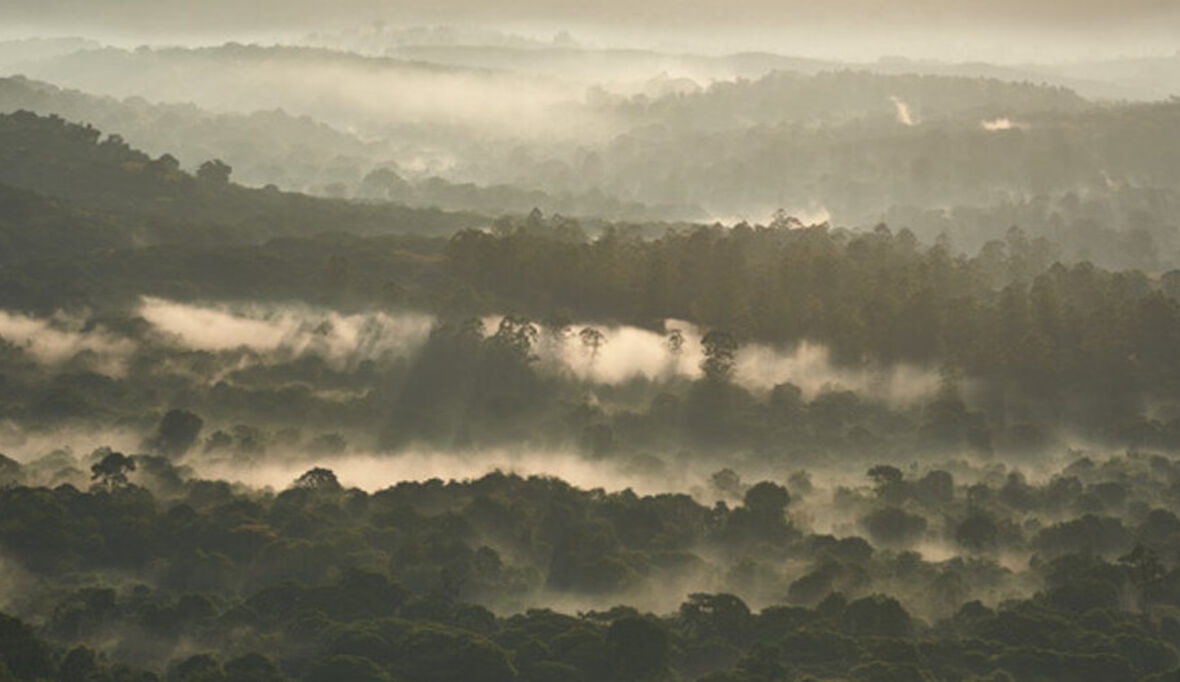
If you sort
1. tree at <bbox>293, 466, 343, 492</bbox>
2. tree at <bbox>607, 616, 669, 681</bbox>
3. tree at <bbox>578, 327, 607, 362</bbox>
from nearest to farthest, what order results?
tree at <bbox>607, 616, 669, 681</bbox> < tree at <bbox>293, 466, 343, 492</bbox> < tree at <bbox>578, 327, 607, 362</bbox>

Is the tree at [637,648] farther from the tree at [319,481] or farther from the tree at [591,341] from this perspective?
the tree at [591,341]

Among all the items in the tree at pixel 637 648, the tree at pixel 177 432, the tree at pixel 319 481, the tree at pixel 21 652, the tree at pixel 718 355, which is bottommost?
the tree at pixel 21 652

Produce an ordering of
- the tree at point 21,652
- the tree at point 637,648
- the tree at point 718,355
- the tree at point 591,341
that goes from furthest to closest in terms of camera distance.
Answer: the tree at point 591,341
the tree at point 718,355
the tree at point 637,648
the tree at point 21,652

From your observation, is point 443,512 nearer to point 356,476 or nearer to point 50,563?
point 356,476

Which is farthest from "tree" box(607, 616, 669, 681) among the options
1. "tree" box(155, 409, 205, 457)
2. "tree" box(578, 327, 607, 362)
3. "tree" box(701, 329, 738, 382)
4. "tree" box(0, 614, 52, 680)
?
"tree" box(578, 327, 607, 362)

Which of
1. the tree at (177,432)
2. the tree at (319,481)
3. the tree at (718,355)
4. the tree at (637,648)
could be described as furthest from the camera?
the tree at (718,355)

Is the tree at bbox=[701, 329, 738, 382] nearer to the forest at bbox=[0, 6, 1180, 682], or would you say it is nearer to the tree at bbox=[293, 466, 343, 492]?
the forest at bbox=[0, 6, 1180, 682]

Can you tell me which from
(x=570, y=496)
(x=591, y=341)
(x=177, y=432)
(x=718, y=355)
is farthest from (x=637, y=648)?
(x=591, y=341)

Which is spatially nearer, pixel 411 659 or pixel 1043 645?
pixel 411 659

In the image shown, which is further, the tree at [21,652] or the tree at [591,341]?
the tree at [591,341]

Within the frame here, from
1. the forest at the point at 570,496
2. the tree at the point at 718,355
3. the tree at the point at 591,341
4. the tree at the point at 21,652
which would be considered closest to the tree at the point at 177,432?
the forest at the point at 570,496

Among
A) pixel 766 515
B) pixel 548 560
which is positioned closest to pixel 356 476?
pixel 548 560
